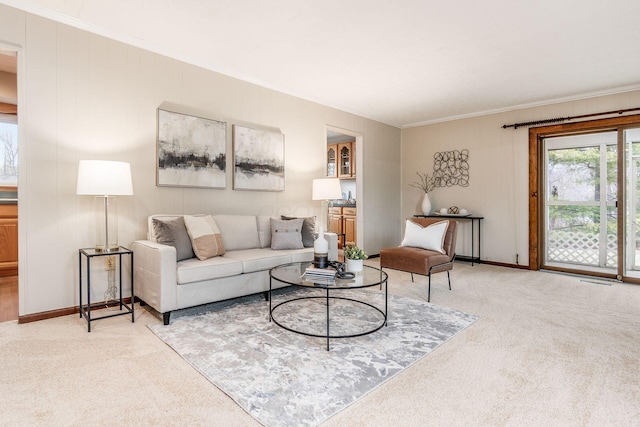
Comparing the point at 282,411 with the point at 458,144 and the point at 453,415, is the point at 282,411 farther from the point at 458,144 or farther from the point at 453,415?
the point at 458,144

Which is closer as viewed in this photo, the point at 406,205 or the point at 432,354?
the point at 432,354

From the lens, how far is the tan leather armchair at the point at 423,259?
358cm

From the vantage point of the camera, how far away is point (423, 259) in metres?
3.57

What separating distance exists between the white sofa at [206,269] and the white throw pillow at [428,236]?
4.04 ft

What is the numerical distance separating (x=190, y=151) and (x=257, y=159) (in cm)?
85

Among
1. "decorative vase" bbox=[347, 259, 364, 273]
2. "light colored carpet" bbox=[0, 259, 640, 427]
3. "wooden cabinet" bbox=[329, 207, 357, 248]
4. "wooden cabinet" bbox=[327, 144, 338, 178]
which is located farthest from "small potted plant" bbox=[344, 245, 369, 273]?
"wooden cabinet" bbox=[327, 144, 338, 178]

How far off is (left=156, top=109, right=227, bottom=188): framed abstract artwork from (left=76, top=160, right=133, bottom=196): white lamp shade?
0.69 meters

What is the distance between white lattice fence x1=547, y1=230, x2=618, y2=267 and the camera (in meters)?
4.81

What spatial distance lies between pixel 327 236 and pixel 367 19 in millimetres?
2162

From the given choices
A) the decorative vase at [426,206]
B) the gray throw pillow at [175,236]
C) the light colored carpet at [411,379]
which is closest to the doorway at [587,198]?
the decorative vase at [426,206]

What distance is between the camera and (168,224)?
3.06 metres

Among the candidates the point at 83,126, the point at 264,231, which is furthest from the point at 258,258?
the point at 83,126

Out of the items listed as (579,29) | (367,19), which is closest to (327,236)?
(367,19)

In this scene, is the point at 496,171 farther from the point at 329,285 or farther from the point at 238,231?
the point at 329,285
